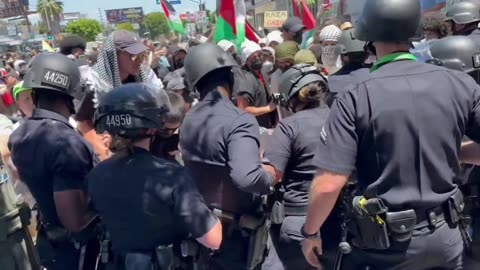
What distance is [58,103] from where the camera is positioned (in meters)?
3.04

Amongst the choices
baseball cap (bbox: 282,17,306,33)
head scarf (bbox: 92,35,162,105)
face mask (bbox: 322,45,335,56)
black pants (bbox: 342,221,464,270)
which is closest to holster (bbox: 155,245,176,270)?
black pants (bbox: 342,221,464,270)

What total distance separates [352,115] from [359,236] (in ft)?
1.90

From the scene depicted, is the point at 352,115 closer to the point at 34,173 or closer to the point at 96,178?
the point at 96,178

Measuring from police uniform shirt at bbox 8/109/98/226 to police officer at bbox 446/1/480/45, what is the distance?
4170 millimetres

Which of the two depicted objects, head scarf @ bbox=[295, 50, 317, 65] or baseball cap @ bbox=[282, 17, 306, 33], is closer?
head scarf @ bbox=[295, 50, 317, 65]

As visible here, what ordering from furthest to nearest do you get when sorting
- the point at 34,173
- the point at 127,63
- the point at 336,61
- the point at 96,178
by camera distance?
the point at 336,61 < the point at 127,63 < the point at 34,173 < the point at 96,178

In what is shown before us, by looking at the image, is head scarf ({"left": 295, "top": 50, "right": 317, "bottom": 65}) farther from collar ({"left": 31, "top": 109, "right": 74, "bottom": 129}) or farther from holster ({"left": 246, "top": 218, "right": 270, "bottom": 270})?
collar ({"left": 31, "top": 109, "right": 74, "bottom": 129})

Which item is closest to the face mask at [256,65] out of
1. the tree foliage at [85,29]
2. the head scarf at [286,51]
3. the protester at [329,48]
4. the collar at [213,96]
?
the head scarf at [286,51]

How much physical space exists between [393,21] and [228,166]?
119cm

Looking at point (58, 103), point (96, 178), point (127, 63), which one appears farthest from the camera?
point (127, 63)

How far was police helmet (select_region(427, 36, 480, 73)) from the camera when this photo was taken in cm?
341

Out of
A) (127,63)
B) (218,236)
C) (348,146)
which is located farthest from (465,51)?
(127,63)

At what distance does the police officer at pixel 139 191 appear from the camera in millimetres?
2469

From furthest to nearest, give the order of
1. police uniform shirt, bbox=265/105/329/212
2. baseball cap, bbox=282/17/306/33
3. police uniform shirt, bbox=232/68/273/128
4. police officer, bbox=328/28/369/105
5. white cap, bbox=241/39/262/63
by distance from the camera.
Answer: baseball cap, bbox=282/17/306/33
white cap, bbox=241/39/262/63
police uniform shirt, bbox=232/68/273/128
police officer, bbox=328/28/369/105
police uniform shirt, bbox=265/105/329/212
